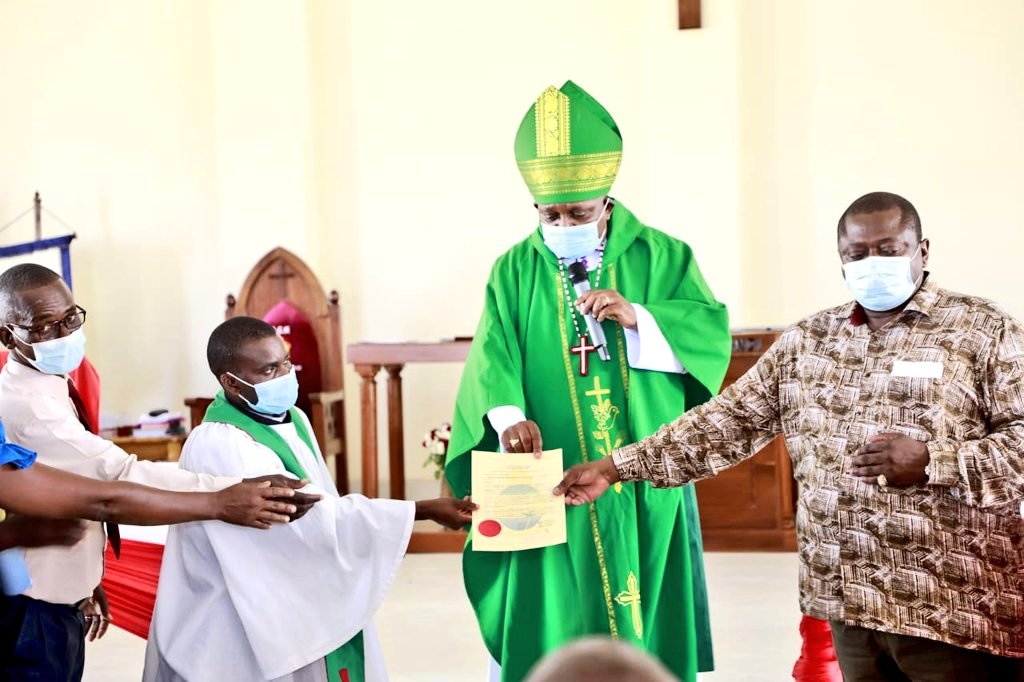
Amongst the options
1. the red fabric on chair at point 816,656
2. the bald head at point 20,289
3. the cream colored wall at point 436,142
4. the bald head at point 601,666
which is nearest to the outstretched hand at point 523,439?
the bald head at point 20,289

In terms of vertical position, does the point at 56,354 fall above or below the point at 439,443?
above

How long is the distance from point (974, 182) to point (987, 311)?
227 inches

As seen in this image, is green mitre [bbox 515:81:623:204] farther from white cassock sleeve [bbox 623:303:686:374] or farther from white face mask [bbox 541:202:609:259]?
white cassock sleeve [bbox 623:303:686:374]

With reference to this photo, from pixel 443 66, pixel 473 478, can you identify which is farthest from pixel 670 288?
pixel 443 66

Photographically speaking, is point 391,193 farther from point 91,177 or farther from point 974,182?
point 974,182

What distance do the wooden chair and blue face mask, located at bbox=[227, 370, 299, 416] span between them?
15.6ft

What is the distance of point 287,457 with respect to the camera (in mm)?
3006

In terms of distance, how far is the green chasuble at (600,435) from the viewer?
326 cm

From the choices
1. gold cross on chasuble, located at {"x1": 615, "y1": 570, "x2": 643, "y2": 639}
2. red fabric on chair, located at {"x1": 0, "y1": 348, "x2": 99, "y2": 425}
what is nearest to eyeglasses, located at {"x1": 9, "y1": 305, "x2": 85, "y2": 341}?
red fabric on chair, located at {"x1": 0, "y1": 348, "x2": 99, "y2": 425}

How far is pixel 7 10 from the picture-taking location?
28.2ft

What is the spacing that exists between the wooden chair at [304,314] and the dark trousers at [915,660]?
5.57 m

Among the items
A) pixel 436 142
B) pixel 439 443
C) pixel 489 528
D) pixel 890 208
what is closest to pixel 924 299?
pixel 890 208

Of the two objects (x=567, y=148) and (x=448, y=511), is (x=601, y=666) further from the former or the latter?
(x=567, y=148)

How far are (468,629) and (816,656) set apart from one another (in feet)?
6.24
